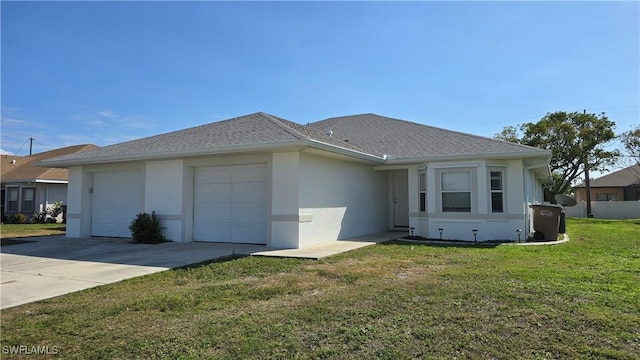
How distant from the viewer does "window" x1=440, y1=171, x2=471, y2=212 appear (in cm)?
1270

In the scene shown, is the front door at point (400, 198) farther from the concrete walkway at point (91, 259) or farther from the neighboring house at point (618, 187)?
the neighboring house at point (618, 187)

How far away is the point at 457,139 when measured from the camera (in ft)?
46.5

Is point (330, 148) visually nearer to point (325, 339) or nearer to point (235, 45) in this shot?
point (235, 45)

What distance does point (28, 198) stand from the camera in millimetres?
25156

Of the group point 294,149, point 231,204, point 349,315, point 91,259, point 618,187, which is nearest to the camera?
point 349,315

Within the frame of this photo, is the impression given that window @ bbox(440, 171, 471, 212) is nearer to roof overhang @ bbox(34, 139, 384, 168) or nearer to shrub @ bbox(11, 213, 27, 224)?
roof overhang @ bbox(34, 139, 384, 168)

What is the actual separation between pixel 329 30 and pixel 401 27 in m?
2.06

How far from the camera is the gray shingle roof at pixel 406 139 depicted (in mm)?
12797

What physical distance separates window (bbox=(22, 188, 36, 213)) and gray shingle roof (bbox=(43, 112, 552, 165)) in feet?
45.0

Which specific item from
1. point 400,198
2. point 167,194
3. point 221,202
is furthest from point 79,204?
point 400,198

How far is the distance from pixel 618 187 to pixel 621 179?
5.15ft

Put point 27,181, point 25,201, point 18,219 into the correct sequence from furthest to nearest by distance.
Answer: point 25,201 < point 27,181 < point 18,219

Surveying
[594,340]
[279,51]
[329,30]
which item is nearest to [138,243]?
[279,51]

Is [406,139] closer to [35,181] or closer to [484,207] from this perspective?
[484,207]
